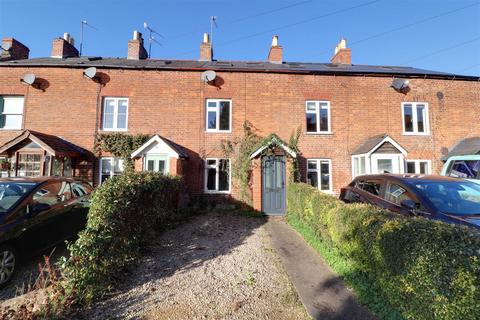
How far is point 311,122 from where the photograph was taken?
45.1 feet

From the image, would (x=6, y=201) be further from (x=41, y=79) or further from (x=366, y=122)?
(x=366, y=122)

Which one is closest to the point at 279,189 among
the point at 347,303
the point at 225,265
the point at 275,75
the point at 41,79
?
the point at 275,75

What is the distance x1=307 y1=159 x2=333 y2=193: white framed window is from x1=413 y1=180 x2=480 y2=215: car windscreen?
7756mm

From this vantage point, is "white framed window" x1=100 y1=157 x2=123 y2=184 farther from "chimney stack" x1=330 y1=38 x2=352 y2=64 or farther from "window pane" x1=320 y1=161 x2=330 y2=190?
"chimney stack" x1=330 y1=38 x2=352 y2=64

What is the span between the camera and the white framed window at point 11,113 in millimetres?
13062

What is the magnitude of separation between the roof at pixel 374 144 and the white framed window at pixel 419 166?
1.89 meters

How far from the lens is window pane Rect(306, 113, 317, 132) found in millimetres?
13677

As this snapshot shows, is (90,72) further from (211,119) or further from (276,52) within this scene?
(276,52)

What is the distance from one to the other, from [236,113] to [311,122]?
4.01 metres

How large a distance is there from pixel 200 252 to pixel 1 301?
3515 mm

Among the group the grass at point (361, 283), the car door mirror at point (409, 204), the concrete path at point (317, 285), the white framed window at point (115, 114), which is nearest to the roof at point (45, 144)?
the white framed window at point (115, 114)

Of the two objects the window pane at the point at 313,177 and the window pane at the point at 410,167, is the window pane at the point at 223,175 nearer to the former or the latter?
the window pane at the point at 313,177

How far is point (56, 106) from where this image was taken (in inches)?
515

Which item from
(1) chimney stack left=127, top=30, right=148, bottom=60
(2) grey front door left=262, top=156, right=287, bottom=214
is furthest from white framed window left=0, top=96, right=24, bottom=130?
(2) grey front door left=262, top=156, right=287, bottom=214
